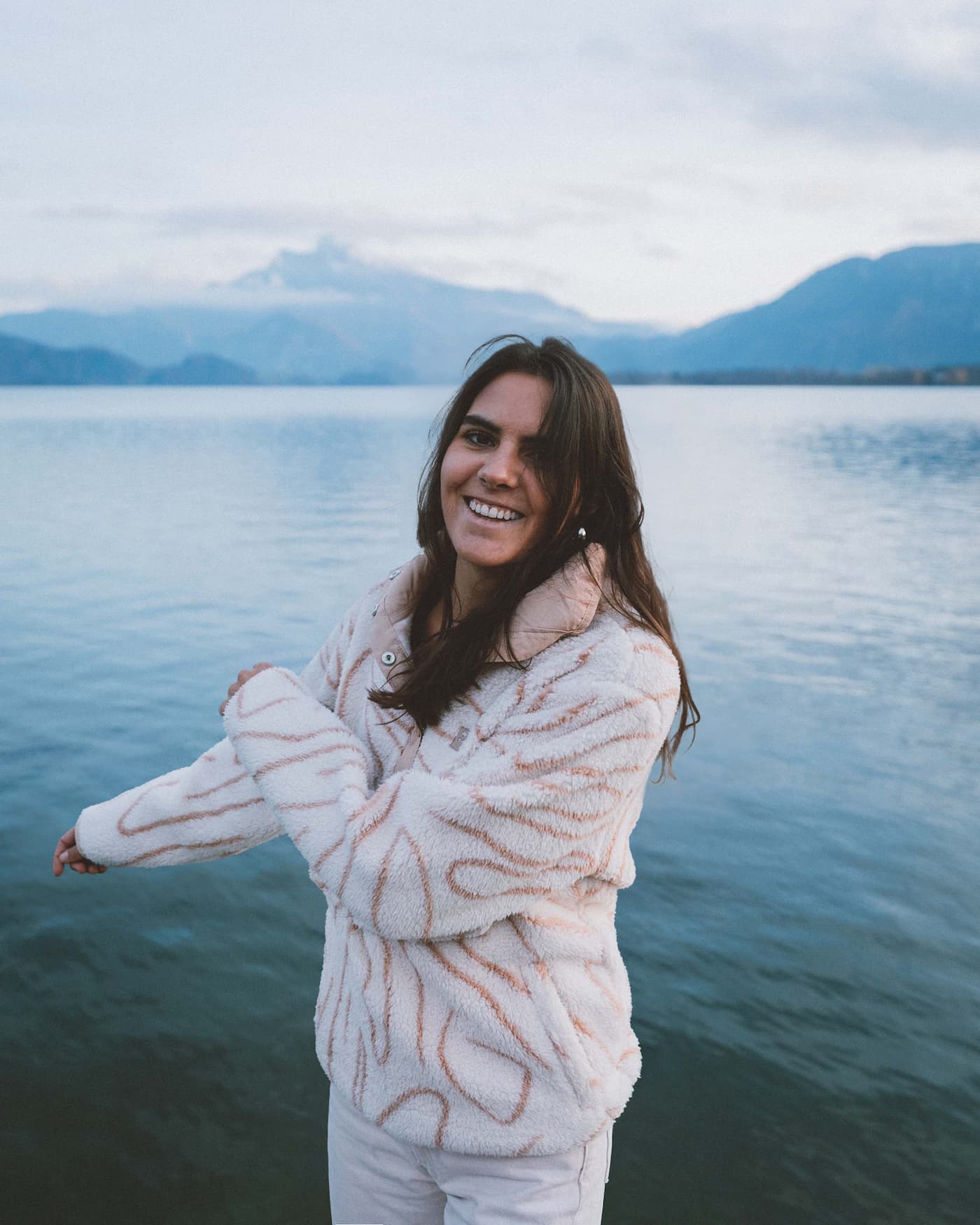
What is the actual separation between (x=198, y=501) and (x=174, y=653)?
18.4 meters

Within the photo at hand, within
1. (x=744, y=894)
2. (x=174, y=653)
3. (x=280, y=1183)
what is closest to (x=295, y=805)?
(x=280, y=1183)

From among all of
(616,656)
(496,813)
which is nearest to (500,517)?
(616,656)

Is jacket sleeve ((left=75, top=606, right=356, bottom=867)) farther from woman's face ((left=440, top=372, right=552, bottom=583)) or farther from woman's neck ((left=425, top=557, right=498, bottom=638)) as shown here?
woman's face ((left=440, top=372, right=552, bottom=583))

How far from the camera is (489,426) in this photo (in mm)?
2172

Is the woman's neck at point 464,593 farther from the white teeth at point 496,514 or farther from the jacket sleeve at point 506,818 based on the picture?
the jacket sleeve at point 506,818

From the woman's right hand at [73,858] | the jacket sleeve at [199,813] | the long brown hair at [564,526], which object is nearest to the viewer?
the long brown hair at [564,526]

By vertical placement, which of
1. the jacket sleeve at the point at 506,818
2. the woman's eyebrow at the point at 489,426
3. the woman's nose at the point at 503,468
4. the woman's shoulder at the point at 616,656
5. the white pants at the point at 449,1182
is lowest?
the white pants at the point at 449,1182

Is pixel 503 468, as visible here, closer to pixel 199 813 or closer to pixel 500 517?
pixel 500 517

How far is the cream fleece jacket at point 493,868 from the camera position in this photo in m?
1.84

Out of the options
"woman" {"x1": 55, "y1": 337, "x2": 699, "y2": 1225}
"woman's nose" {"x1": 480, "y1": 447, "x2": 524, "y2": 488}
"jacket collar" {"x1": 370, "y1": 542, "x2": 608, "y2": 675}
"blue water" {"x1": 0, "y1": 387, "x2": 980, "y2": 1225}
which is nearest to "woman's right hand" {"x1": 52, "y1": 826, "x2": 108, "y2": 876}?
"woman" {"x1": 55, "y1": 337, "x2": 699, "y2": 1225}

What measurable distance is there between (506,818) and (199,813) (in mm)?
976

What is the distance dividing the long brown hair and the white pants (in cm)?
86

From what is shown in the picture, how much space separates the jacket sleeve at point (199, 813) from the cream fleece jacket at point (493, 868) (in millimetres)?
240

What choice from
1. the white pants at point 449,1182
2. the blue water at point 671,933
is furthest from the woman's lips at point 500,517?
the blue water at point 671,933
